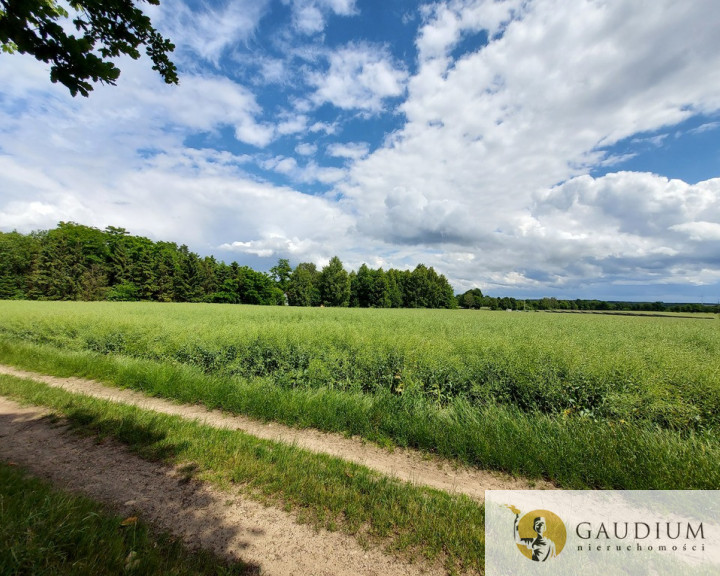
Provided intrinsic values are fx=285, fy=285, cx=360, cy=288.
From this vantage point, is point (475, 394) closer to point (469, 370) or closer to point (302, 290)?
point (469, 370)

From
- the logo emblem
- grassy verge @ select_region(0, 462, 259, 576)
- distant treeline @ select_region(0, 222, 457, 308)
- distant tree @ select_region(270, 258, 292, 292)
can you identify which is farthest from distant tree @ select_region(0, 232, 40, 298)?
the logo emblem

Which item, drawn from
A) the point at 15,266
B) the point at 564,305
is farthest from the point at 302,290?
the point at 564,305

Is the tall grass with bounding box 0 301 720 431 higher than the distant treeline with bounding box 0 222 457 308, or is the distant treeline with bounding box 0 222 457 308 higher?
the distant treeline with bounding box 0 222 457 308

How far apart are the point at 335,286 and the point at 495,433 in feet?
234

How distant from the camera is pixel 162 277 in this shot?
204ft

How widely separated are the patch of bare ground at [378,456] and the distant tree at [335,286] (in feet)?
227

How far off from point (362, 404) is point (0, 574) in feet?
15.3

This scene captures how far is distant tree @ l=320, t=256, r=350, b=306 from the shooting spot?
75.7m

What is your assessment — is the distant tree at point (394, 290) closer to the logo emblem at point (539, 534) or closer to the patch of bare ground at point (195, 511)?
the patch of bare ground at point (195, 511)

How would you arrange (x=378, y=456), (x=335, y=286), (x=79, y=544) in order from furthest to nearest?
(x=335, y=286), (x=378, y=456), (x=79, y=544)

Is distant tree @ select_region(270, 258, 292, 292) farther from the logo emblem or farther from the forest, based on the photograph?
the logo emblem

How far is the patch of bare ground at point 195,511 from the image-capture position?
2471 mm

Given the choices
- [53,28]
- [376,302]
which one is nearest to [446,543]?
[53,28]

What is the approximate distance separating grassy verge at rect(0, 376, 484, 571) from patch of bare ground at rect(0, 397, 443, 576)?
0.16m
